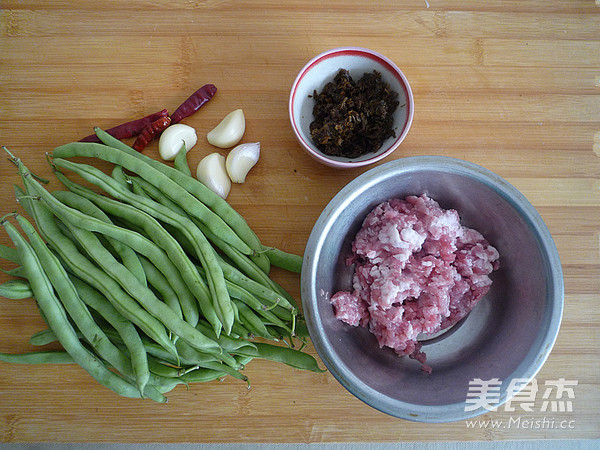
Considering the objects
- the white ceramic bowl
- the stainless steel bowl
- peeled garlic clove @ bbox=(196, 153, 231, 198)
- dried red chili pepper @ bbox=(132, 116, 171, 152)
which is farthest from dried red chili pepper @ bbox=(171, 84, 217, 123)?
the stainless steel bowl

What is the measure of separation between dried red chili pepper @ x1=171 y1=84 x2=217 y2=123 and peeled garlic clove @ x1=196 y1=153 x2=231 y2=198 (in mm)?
216

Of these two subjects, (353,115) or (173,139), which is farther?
(173,139)

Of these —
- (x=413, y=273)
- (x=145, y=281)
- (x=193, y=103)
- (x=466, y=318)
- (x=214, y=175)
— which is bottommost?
(x=466, y=318)

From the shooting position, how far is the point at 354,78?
5.97ft

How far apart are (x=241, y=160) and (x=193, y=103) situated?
1.11 ft

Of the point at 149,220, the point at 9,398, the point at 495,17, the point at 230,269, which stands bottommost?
the point at 9,398

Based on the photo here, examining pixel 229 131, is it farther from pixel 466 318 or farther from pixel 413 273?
pixel 466 318

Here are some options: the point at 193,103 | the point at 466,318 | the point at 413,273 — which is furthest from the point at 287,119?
the point at 466,318

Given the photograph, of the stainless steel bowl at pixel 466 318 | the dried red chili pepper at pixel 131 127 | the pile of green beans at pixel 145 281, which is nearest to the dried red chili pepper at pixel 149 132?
the dried red chili pepper at pixel 131 127

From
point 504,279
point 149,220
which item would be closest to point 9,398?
point 149,220

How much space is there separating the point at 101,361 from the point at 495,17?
225 cm

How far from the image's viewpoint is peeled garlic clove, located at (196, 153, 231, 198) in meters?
1.83

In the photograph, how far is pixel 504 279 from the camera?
171 centimetres

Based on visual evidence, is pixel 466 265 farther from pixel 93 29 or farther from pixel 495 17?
pixel 93 29
